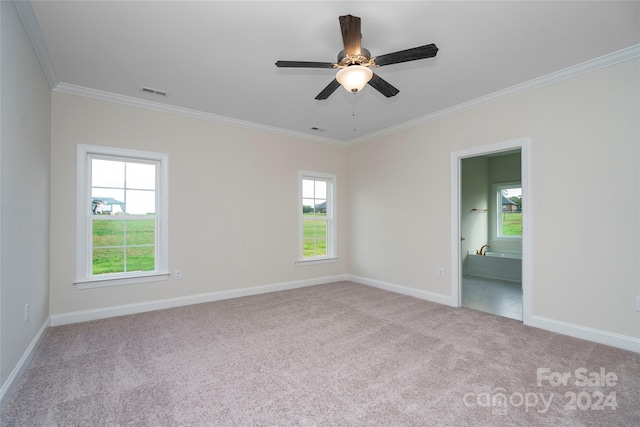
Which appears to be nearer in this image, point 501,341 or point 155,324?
point 501,341

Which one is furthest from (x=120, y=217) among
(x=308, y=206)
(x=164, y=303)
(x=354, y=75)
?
(x=354, y=75)

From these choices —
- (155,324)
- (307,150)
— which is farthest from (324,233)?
(155,324)

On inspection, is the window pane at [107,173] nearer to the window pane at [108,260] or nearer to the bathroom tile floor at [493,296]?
the window pane at [108,260]

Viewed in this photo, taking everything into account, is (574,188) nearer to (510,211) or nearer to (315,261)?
(315,261)

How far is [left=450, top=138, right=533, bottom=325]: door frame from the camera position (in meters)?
3.28

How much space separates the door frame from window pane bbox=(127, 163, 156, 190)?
4.06 meters

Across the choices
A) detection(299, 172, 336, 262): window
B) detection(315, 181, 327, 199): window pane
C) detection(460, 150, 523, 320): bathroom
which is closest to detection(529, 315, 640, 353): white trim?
detection(460, 150, 523, 320): bathroom

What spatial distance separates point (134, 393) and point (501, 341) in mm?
3151

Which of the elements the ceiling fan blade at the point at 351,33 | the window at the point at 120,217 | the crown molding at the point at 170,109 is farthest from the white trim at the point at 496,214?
the window at the point at 120,217

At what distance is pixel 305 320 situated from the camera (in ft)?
11.4

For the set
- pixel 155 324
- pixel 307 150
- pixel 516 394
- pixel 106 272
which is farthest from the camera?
pixel 307 150

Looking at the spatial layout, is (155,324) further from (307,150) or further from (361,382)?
(307,150)

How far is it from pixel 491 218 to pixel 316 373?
6.00 metres

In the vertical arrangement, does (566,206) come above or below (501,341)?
above
